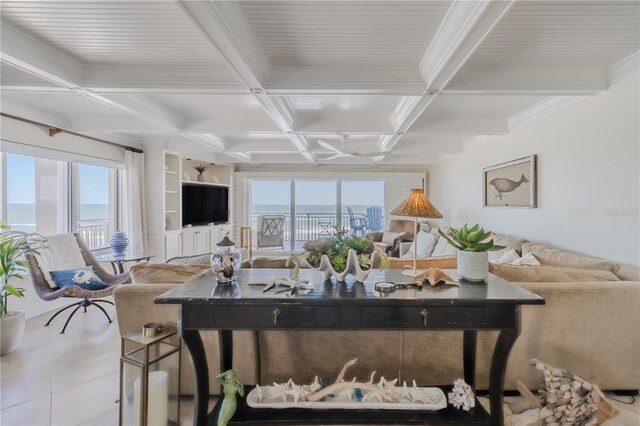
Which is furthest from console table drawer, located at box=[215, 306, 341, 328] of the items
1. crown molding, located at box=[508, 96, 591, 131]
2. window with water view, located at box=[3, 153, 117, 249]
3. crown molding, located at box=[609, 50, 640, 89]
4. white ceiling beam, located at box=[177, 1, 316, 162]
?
window with water view, located at box=[3, 153, 117, 249]

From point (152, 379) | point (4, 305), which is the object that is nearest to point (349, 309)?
point (152, 379)

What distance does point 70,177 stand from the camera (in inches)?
163

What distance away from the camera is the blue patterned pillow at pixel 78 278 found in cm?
323

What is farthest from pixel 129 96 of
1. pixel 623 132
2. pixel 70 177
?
pixel 623 132

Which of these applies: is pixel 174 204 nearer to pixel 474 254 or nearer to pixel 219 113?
pixel 219 113

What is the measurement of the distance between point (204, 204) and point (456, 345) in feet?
19.0

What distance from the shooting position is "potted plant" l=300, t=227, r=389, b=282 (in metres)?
1.70

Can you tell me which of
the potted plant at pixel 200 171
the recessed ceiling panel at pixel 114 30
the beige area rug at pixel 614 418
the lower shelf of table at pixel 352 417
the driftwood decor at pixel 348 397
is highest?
the recessed ceiling panel at pixel 114 30

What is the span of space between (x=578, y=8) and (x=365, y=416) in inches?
96.7

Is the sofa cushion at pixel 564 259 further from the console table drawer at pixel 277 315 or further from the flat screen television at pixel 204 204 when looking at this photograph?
the flat screen television at pixel 204 204

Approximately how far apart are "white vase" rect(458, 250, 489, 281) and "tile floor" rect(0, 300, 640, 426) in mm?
866

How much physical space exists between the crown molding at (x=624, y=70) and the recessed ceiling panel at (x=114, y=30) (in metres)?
2.90

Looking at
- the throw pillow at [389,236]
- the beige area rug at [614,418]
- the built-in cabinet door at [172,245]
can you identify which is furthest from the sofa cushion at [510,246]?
the built-in cabinet door at [172,245]

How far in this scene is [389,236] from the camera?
6387 millimetres
